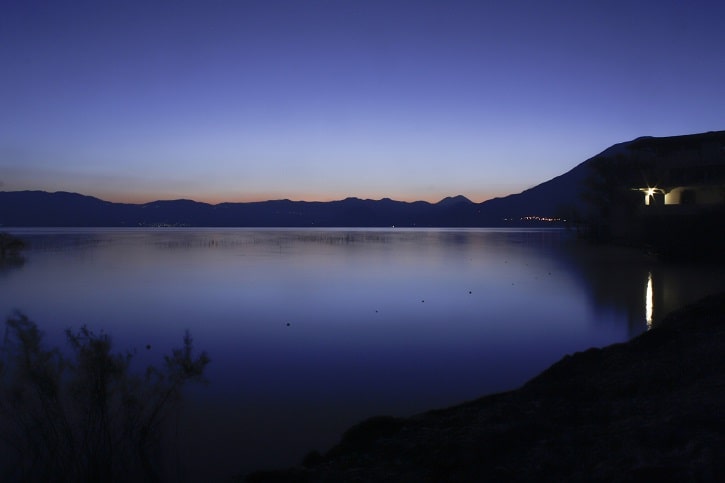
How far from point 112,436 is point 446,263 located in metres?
31.9

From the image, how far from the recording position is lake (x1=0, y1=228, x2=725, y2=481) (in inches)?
282

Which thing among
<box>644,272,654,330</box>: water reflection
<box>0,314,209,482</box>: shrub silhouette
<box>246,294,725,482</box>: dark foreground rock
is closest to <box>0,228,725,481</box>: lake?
<box>644,272,654,330</box>: water reflection

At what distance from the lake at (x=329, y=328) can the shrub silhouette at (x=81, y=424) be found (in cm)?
51

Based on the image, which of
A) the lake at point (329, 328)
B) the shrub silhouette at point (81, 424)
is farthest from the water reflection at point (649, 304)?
the shrub silhouette at point (81, 424)

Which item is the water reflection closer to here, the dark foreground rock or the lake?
the lake

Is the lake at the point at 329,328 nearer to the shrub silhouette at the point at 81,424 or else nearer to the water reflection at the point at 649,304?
the water reflection at the point at 649,304

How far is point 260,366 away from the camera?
383 inches

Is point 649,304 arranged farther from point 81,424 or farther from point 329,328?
point 81,424

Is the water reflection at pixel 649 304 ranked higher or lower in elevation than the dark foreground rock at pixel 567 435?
lower

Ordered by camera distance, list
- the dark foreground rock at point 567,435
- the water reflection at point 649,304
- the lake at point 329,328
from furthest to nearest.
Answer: the water reflection at point 649,304 → the lake at point 329,328 → the dark foreground rock at point 567,435

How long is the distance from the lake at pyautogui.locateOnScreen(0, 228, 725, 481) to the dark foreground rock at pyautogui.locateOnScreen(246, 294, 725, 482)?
2.84 ft

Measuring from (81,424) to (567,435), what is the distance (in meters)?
5.37

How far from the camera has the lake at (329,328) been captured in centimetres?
715

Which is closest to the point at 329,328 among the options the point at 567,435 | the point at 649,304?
the point at 567,435
